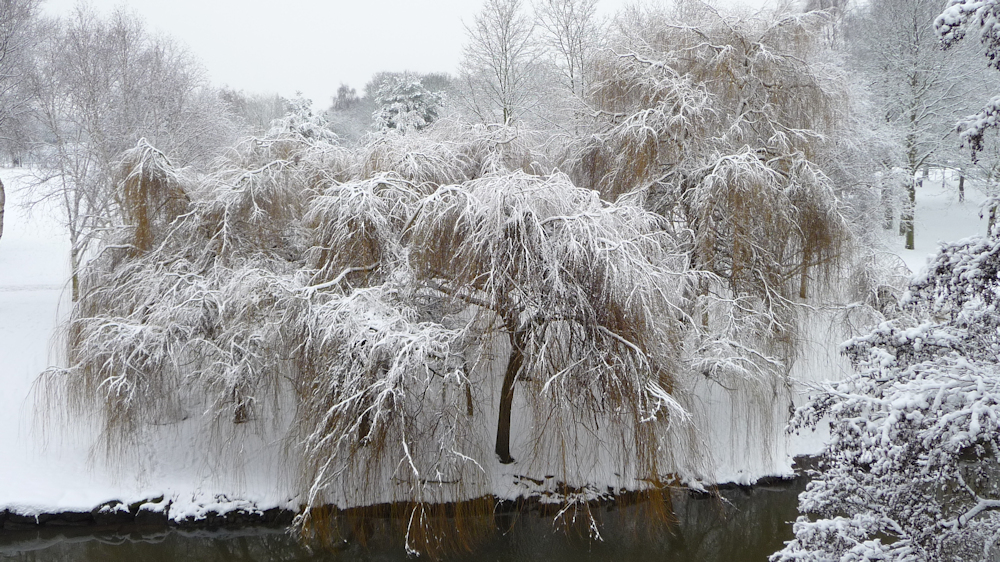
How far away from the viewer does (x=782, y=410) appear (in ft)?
31.5

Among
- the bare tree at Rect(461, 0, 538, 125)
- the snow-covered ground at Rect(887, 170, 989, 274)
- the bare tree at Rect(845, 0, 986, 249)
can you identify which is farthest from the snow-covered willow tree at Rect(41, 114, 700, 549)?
the snow-covered ground at Rect(887, 170, 989, 274)

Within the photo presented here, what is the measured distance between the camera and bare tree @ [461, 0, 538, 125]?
19.5m

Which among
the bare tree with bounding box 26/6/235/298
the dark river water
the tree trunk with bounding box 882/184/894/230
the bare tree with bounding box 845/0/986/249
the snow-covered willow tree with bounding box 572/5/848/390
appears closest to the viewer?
the dark river water

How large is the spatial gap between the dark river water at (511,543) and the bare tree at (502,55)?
13852 mm

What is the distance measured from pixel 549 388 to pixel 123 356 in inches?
213

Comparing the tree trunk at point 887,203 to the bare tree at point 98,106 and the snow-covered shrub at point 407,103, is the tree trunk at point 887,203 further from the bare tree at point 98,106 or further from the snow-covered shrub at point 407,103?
the bare tree at point 98,106

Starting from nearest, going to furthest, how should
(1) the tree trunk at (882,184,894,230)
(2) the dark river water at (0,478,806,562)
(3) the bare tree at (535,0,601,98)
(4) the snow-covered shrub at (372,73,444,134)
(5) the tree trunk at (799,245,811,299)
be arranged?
1. (2) the dark river water at (0,478,806,562)
2. (5) the tree trunk at (799,245,811,299)
3. (1) the tree trunk at (882,184,894,230)
4. (3) the bare tree at (535,0,601,98)
5. (4) the snow-covered shrub at (372,73,444,134)

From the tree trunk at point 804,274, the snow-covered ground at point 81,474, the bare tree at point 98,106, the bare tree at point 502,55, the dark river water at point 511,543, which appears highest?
the bare tree at point 502,55

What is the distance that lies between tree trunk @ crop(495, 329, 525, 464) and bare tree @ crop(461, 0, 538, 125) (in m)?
12.7

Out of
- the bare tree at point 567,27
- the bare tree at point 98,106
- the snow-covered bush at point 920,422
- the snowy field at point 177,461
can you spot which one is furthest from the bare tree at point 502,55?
the snow-covered bush at point 920,422

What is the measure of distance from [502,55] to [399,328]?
15178 millimetres

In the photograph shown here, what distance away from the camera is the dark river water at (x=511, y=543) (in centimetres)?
754

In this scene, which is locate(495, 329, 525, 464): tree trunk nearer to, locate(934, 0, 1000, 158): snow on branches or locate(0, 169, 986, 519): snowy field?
locate(0, 169, 986, 519): snowy field

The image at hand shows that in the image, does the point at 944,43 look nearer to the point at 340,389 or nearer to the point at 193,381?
the point at 340,389
